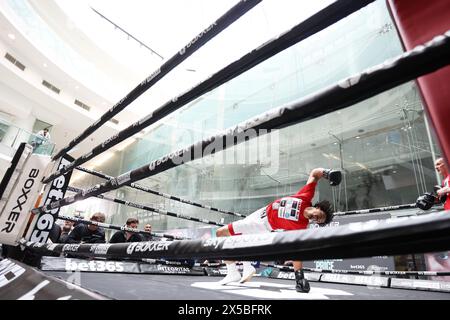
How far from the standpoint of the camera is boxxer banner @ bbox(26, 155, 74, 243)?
79.2 inches

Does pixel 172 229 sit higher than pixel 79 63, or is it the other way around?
pixel 79 63

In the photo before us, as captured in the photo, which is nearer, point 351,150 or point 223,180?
point 351,150

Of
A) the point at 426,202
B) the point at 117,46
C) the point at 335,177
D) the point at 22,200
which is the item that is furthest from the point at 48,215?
the point at 117,46

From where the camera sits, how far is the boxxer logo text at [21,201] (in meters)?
1.93

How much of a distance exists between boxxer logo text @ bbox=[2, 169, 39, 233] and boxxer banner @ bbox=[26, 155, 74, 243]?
113 mm

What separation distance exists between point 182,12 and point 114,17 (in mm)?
3502

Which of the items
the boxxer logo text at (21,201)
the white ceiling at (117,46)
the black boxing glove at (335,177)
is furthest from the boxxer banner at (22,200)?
the white ceiling at (117,46)

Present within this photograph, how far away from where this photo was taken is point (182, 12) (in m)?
6.89

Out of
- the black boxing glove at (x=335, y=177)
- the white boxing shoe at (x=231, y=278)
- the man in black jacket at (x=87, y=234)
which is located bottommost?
the white boxing shoe at (x=231, y=278)

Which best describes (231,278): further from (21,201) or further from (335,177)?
(21,201)

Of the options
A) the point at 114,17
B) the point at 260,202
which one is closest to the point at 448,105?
the point at 260,202

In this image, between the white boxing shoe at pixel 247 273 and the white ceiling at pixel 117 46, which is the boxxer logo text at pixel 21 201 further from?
the white ceiling at pixel 117 46

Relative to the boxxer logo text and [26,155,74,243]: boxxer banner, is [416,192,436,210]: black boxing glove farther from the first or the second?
the boxxer logo text
